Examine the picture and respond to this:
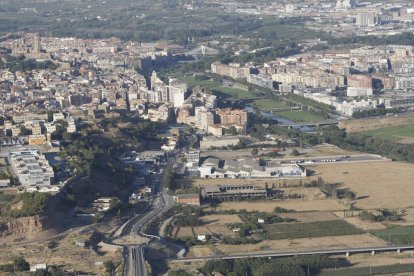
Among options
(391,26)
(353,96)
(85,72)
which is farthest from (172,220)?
(391,26)

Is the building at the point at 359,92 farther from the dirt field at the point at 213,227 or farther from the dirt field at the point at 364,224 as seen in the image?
the dirt field at the point at 213,227

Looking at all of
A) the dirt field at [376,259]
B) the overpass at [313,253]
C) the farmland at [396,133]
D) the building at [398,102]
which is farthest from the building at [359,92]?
the dirt field at [376,259]

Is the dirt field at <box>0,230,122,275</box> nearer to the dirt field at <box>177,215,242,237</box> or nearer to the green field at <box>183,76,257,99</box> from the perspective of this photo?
the dirt field at <box>177,215,242,237</box>

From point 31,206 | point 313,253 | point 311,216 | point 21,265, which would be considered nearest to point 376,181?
point 311,216

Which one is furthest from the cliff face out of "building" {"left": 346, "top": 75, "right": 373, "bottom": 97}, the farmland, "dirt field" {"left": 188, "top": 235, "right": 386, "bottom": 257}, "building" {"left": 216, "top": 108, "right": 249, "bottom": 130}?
"building" {"left": 346, "top": 75, "right": 373, "bottom": 97}

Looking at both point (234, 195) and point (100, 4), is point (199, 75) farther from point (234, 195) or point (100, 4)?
point (100, 4)

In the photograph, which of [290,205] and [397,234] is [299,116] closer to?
[290,205]
